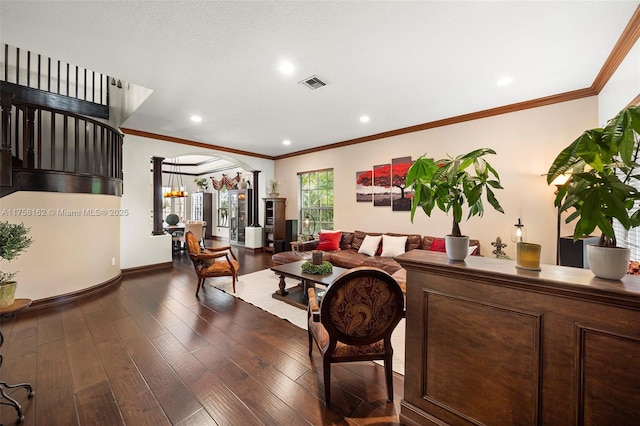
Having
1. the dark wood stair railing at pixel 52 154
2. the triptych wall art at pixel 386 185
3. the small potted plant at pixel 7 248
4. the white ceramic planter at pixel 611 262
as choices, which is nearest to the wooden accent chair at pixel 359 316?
the white ceramic planter at pixel 611 262

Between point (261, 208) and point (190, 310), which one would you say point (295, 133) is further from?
point (190, 310)

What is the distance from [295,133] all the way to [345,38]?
A: 313cm

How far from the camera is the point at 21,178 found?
330 cm

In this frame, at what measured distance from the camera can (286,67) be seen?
278 centimetres

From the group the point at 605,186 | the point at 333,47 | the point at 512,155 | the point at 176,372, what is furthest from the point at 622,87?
the point at 176,372

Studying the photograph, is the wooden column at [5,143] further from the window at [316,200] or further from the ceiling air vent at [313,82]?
the window at [316,200]

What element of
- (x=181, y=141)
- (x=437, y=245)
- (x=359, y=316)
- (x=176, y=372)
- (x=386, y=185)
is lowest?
(x=176, y=372)

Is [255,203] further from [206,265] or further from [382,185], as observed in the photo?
[382,185]

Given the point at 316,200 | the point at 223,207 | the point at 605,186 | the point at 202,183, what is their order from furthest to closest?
the point at 202,183
the point at 223,207
the point at 316,200
the point at 605,186

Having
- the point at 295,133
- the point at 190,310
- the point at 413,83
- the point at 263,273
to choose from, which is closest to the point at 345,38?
the point at 413,83

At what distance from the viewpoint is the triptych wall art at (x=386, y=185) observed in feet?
16.3

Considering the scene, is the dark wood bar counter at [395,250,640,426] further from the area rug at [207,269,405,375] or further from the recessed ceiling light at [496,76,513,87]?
the recessed ceiling light at [496,76,513,87]

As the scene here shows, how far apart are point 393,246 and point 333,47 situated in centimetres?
334

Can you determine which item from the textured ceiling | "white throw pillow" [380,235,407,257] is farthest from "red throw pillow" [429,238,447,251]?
the textured ceiling
